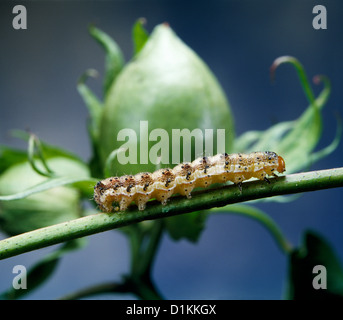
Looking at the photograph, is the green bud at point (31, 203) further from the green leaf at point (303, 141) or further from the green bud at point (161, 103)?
the green leaf at point (303, 141)

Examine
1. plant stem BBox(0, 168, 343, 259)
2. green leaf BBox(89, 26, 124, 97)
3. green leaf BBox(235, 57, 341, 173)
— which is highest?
green leaf BBox(89, 26, 124, 97)

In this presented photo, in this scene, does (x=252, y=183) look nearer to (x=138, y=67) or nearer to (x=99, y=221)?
(x=99, y=221)

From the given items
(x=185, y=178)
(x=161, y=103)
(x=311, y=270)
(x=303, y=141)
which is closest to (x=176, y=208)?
(x=185, y=178)

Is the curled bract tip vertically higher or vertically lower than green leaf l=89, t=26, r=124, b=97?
lower

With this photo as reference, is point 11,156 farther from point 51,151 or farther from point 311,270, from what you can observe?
point 311,270

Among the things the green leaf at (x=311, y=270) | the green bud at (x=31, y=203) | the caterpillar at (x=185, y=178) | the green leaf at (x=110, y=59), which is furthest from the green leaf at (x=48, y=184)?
the green leaf at (x=311, y=270)

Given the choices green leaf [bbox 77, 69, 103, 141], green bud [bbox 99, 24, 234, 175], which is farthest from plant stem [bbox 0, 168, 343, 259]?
green leaf [bbox 77, 69, 103, 141]

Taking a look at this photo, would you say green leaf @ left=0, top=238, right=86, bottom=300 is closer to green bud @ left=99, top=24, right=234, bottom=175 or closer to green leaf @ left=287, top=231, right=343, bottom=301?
green bud @ left=99, top=24, right=234, bottom=175
